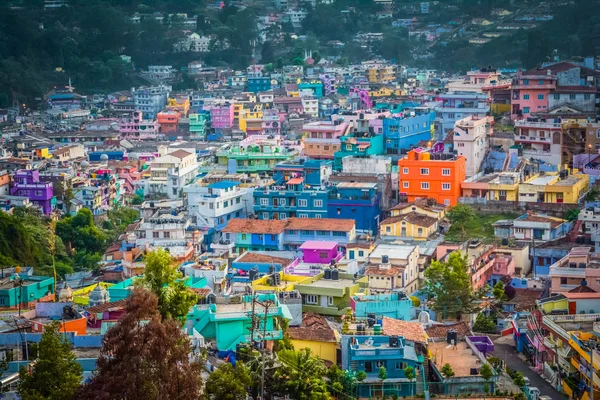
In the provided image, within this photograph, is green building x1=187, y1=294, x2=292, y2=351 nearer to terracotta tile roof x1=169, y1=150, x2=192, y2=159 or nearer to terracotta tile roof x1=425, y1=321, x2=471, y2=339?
terracotta tile roof x1=425, y1=321, x2=471, y2=339

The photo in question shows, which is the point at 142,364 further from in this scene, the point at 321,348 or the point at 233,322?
the point at 321,348

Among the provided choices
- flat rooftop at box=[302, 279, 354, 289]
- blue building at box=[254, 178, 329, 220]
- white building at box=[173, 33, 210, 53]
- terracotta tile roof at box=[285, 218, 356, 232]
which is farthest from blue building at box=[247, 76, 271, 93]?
flat rooftop at box=[302, 279, 354, 289]

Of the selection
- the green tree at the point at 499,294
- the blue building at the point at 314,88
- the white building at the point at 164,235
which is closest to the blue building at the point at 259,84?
the blue building at the point at 314,88

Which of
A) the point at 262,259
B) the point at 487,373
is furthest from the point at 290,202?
the point at 487,373

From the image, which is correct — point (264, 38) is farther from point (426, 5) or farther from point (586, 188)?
point (586, 188)

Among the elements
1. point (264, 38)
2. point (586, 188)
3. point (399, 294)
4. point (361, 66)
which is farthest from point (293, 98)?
point (399, 294)

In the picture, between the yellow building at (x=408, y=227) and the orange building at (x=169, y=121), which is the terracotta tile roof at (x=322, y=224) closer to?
the yellow building at (x=408, y=227)

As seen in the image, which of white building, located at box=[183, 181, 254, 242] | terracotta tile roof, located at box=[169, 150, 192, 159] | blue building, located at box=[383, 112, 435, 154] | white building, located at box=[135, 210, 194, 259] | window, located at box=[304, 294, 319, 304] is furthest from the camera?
terracotta tile roof, located at box=[169, 150, 192, 159]
